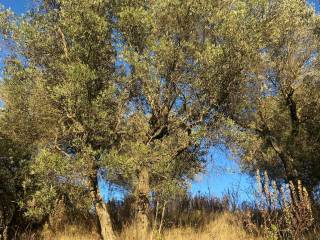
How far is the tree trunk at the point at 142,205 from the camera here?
50.3ft

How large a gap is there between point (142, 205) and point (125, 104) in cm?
337

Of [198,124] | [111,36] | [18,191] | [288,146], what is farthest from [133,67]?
[288,146]

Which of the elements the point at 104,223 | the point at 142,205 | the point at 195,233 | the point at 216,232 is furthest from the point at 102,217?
the point at 216,232

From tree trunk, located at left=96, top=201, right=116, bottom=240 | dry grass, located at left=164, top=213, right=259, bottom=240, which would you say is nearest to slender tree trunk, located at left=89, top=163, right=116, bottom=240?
tree trunk, located at left=96, top=201, right=116, bottom=240

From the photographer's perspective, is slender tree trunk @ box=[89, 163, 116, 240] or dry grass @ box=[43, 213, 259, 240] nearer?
slender tree trunk @ box=[89, 163, 116, 240]


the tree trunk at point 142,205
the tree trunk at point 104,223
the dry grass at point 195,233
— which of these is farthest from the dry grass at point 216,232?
the tree trunk at point 104,223

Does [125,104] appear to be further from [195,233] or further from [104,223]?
[195,233]

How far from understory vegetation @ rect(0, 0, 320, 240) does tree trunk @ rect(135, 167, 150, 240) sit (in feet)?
0.13

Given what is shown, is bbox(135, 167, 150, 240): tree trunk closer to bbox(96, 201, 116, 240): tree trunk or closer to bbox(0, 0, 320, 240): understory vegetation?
bbox(0, 0, 320, 240): understory vegetation

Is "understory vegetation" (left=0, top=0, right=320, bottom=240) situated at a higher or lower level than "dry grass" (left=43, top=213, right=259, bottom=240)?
higher

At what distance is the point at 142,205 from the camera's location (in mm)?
15789

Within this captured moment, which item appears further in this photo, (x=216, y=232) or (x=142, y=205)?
(x=216, y=232)

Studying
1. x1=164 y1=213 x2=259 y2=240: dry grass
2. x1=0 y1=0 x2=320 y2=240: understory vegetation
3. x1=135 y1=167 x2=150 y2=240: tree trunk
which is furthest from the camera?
x1=164 y1=213 x2=259 y2=240: dry grass

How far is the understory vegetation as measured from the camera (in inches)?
573
